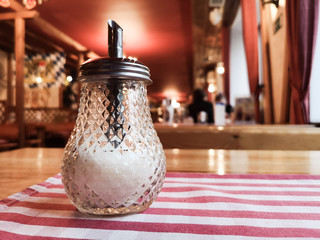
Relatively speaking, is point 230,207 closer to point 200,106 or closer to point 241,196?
point 241,196

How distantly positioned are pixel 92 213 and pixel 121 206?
4 centimetres

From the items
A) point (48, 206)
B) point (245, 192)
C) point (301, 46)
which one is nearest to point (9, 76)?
point (301, 46)

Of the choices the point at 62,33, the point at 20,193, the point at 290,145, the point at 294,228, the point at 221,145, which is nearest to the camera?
the point at 294,228

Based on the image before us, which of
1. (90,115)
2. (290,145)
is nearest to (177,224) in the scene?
(90,115)

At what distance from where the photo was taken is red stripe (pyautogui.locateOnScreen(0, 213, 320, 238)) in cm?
29

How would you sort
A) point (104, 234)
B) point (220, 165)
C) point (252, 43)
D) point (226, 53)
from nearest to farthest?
1. point (104, 234)
2. point (220, 165)
3. point (252, 43)
4. point (226, 53)

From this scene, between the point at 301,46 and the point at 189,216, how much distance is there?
104 inches

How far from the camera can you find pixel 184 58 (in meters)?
8.99

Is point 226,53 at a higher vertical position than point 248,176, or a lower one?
higher

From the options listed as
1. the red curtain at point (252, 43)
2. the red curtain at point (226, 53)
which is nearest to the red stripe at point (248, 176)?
the red curtain at point (252, 43)

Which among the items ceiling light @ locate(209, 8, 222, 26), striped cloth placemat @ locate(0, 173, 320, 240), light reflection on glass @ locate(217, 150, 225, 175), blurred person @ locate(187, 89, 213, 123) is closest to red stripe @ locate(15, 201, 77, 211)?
striped cloth placemat @ locate(0, 173, 320, 240)

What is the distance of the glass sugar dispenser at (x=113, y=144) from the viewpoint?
0.32m

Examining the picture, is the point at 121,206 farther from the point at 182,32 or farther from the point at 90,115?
the point at 182,32

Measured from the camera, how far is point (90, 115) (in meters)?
0.36
